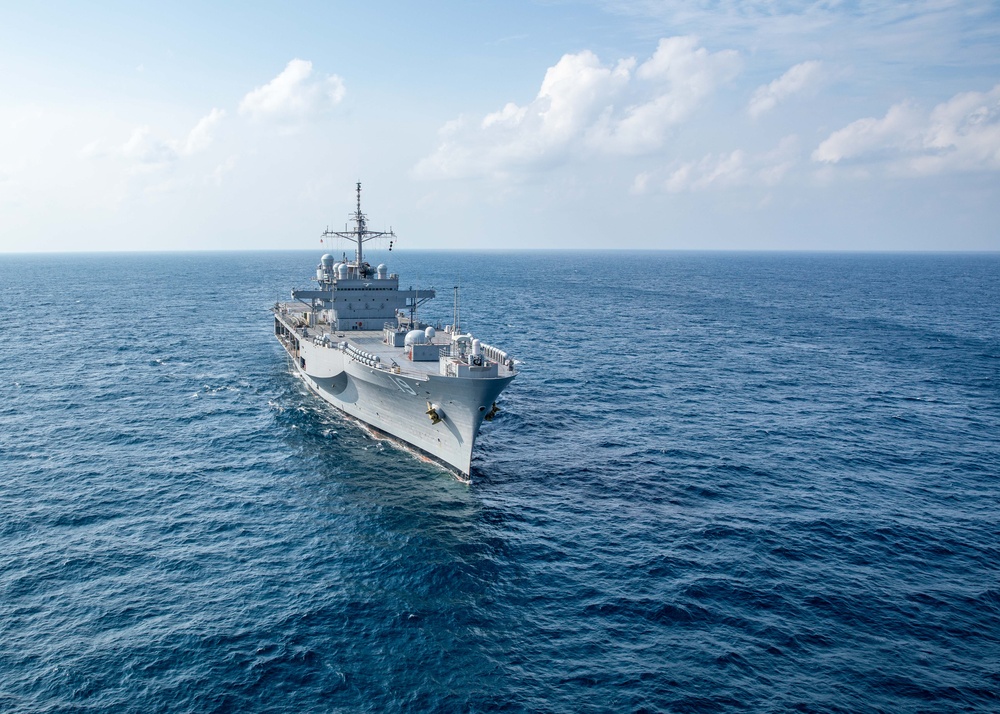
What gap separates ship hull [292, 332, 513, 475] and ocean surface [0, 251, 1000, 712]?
173cm

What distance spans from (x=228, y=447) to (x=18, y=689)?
82.7ft

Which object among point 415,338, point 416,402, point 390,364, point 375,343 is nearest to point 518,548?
point 416,402

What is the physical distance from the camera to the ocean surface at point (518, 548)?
76.8ft

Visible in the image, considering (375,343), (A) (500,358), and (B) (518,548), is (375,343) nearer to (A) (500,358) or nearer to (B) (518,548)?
(A) (500,358)

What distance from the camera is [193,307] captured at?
128 metres

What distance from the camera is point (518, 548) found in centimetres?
3281

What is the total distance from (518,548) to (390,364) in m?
17.8

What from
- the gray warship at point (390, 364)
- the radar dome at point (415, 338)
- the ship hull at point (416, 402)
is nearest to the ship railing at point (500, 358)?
the gray warship at point (390, 364)

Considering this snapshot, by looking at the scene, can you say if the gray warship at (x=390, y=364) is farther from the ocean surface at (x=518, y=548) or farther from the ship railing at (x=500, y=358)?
the ocean surface at (x=518, y=548)

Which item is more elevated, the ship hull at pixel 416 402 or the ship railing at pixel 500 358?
the ship railing at pixel 500 358

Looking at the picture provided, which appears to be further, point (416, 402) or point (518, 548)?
point (416, 402)

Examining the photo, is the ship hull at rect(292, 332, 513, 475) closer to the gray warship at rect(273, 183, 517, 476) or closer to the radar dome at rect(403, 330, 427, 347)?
the gray warship at rect(273, 183, 517, 476)

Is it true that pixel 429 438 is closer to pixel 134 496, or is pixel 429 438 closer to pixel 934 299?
pixel 134 496

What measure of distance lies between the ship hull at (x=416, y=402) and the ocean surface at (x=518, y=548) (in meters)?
1.73
